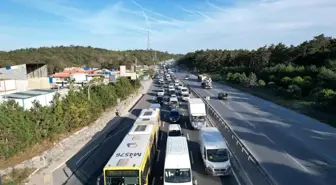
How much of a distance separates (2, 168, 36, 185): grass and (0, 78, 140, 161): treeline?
2.31 m

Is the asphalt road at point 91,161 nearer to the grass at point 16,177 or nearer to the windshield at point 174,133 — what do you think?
the grass at point 16,177

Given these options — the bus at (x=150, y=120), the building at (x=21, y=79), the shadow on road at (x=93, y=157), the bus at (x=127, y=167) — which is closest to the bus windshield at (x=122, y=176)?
the bus at (x=127, y=167)

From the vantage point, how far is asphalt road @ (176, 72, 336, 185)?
1585cm

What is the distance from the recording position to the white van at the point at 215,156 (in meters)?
15.7

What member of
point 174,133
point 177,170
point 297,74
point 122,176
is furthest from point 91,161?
point 297,74

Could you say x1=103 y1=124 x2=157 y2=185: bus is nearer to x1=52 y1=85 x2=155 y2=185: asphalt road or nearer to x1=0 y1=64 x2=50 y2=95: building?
x1=52 y1=85 x2=155 y2=185: asphalt road

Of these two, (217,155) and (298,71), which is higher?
(298,71)

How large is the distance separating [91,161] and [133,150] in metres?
6.35

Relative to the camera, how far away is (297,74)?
53750 millimetres

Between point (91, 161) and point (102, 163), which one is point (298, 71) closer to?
point (102, 163)

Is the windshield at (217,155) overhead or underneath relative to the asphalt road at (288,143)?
overhead

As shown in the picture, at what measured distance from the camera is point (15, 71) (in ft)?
149

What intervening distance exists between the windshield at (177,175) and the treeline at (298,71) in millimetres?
25540

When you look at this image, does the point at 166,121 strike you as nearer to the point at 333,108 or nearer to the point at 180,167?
the point at 180,167
